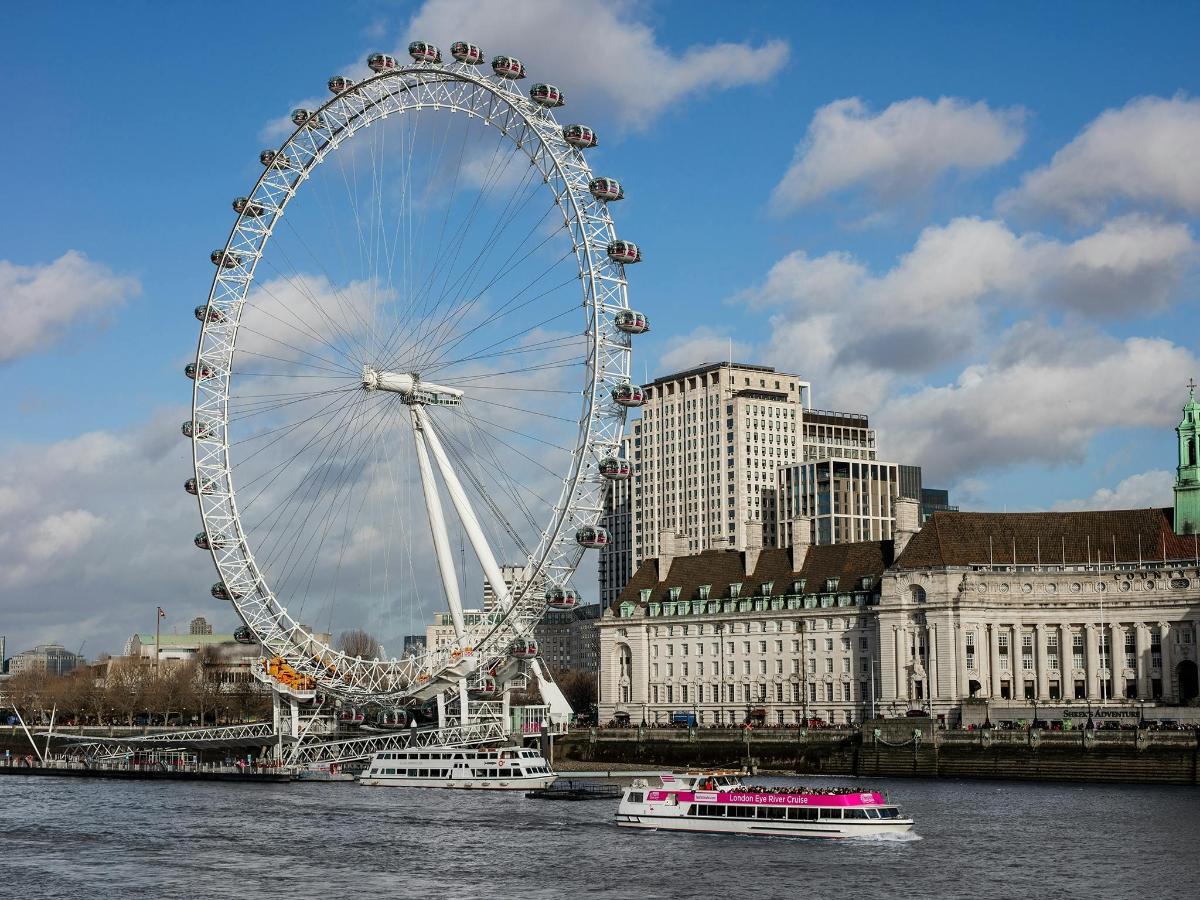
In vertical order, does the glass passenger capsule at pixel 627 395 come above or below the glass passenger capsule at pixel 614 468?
above

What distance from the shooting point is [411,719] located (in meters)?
140

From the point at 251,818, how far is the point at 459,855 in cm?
2501

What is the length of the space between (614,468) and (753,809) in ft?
106

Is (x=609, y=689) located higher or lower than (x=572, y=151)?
lower

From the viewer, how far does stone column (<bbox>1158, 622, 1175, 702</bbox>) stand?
499 ft

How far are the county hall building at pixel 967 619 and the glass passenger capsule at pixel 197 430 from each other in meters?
62.5

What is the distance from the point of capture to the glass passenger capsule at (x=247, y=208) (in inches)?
5059

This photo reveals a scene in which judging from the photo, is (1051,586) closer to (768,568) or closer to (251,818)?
(768,568)

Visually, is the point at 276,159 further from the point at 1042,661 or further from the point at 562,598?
the point at 1042,661

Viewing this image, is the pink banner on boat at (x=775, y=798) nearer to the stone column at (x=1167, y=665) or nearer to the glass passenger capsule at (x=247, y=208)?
the glass passenger capsule at (x=247, y=208)

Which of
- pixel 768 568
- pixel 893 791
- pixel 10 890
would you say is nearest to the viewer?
pixel 10 890

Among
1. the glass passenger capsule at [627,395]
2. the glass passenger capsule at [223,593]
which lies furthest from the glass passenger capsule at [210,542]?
the glass passenger capsule at [627,395]

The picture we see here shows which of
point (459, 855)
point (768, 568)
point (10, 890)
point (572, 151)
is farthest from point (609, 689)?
point (10, 890)

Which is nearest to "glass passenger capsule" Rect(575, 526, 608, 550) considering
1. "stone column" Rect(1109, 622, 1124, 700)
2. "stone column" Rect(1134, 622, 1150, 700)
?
"stone column" Rect(1109, 622, 1124, 700)
